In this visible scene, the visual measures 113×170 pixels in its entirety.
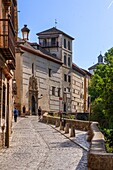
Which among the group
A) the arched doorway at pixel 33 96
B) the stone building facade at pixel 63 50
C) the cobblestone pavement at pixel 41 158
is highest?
the stone building facade at pixel 63 50

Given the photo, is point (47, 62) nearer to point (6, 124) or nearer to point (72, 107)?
point (72, 107)

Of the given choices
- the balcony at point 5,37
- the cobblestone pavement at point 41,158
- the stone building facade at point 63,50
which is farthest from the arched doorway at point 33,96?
the balcony at point 5,37

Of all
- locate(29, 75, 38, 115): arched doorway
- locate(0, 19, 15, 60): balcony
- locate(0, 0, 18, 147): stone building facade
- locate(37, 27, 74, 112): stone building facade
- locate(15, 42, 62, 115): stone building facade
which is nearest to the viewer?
locate(0, 19, 15, 60): balcony

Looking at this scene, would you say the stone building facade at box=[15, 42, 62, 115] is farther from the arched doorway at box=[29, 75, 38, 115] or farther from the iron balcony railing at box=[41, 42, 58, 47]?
the iron balcony railing at box=[41, 42, 58, 47]

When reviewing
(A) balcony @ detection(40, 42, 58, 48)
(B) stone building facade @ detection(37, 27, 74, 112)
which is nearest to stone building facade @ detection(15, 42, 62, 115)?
(B) stone building facade @ detection(37, 27, 74, 112)

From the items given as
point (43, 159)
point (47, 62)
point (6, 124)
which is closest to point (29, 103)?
point (47, 62)

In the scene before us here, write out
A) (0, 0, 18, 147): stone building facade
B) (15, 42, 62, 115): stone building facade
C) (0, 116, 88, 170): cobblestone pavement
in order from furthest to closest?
(15, 42, 62, 115): stone building facade
(0, 0, 18, 147): stone building facade
(0, 116, 88, 170): cobblestone pavement

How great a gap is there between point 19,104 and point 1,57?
3878cm

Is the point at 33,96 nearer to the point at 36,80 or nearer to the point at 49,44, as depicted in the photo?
the point at 36,80

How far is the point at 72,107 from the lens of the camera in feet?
245

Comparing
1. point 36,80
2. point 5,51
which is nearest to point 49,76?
point 36,80

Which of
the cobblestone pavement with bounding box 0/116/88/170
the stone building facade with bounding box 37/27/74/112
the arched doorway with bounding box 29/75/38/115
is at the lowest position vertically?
the cobblestone pavement with bounding box 0/116/88/170

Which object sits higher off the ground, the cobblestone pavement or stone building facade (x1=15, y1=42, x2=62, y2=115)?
stone building facade (x1=15, y1=42, x2=62, y2=115)

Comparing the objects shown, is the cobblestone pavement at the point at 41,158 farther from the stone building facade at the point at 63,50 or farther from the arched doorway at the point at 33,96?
the stone building facade at the point at 63,50
